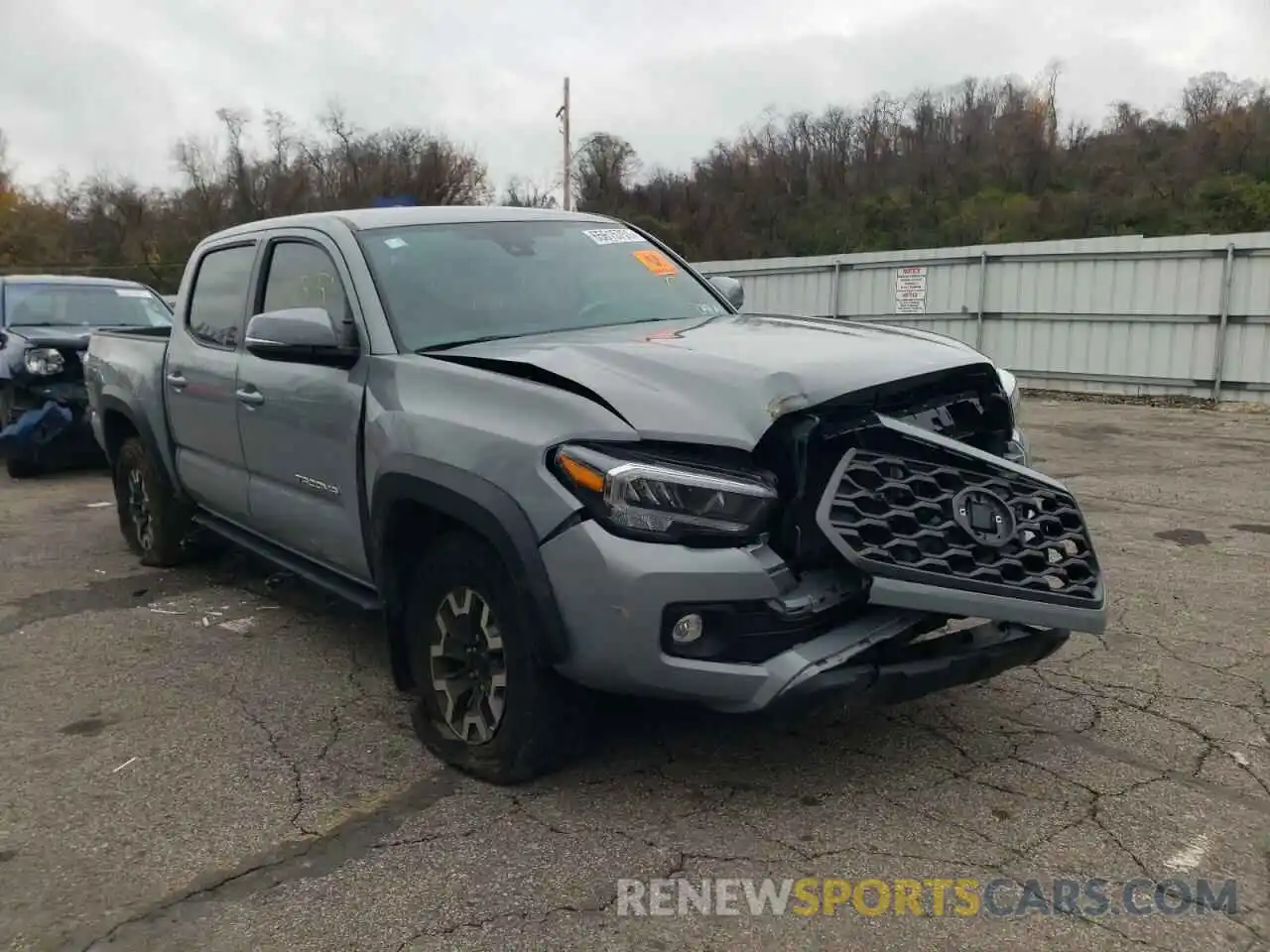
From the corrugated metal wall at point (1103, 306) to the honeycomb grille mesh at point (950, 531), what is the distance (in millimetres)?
11296

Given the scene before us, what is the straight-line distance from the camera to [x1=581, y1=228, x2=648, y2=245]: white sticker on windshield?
454 centimetres

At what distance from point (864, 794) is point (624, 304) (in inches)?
80.9

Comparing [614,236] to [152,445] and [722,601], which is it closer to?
[722,601]

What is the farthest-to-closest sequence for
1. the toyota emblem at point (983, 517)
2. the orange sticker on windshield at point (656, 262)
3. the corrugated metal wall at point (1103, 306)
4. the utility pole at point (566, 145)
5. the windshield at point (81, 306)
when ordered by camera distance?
the utility pole at point (566, 145) < the corrugated metal wall at point (1103, 306) < the windshield at point (81, 306) < the orange sticker on windshield at point (656, 262) < the toyota emblem at point (983, 517)

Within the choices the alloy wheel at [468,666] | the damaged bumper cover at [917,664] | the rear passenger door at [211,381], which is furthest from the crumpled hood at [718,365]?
the rear passenger door at [211,381]

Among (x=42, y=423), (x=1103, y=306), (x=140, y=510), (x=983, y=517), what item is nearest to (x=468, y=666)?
(x=983, y=517)

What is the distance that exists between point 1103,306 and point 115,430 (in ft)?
46.8

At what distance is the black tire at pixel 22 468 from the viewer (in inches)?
357

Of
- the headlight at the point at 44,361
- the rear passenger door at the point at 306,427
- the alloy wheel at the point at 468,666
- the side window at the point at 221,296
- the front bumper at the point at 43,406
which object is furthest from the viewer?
the front bumper at the point at 43,406

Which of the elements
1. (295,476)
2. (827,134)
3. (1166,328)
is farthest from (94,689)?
(827,134)

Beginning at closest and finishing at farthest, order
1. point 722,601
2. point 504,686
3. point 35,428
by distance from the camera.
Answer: point 722,601 → point 504,686 → point 35,428

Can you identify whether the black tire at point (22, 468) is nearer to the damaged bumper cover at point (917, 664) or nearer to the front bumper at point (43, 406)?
the front bumper at point (43, 406)

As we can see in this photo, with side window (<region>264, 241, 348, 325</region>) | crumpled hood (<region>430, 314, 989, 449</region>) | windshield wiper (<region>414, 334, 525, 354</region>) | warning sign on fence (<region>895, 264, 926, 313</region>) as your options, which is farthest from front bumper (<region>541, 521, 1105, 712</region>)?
warning sign on fence (<region>895, 264, 926, 313</region>)
